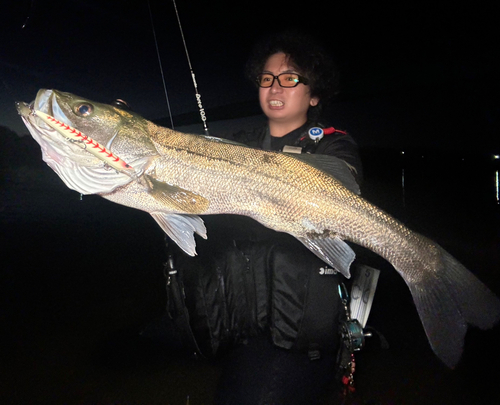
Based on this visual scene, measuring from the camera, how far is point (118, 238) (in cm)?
1171

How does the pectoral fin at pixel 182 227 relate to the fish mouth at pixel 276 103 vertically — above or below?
below

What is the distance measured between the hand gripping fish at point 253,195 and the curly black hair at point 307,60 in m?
1.22

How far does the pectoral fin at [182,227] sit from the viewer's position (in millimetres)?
1655

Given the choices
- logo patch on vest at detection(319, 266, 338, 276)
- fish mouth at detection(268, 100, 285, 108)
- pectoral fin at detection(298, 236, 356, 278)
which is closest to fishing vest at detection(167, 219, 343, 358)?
logo patch on vest at detection(319, 266, 338, 276)

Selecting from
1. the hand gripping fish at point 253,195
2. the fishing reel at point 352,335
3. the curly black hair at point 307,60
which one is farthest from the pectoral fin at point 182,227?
the curly black hair at point 307,60

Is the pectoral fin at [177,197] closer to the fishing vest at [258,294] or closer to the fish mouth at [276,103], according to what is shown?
the fishing vest at [258,294]

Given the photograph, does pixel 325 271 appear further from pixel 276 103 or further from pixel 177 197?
pixel 276 103

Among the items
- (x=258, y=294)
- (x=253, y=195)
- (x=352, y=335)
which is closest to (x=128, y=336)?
(x=258, y=294)

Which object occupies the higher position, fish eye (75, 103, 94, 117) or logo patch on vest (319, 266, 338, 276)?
fish eye (75, 103, 94, 117)

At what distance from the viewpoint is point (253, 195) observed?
163 cm

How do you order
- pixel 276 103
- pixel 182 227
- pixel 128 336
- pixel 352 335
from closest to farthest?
pixel 182 227 → pixel 352 335 → pixel 276 103 → pixel 128 336

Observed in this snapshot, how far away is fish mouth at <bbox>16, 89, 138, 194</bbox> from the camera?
141cm

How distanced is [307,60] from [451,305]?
211cm

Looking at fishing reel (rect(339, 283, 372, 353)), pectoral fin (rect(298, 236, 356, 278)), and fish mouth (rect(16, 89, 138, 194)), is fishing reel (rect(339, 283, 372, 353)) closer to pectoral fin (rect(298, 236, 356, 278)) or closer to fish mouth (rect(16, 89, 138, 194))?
pectoral fin (rect(298, 236, 356, 278))
